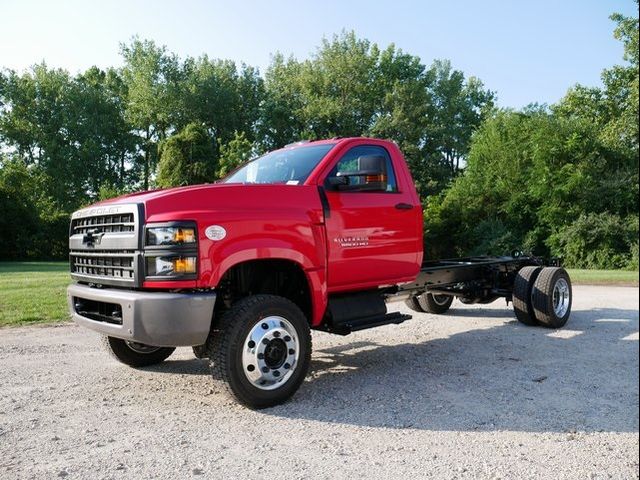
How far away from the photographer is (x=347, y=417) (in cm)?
445

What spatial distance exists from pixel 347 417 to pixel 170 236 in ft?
6.46

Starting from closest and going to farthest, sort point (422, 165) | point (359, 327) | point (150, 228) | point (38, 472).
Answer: point (38, 472) < point (150, 228) < point (359, 327) < point (422, 165)

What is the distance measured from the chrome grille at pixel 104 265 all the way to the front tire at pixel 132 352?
920 millimetres

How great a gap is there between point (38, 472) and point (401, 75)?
52.0 metres

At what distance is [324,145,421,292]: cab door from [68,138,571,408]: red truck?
1 cm

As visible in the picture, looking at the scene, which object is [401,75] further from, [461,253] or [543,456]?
[543,456]

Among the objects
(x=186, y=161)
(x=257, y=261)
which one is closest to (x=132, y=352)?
(x=257, y=261)

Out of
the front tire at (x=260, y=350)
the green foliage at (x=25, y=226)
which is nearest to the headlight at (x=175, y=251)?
the front tire at (x=260, y=350)

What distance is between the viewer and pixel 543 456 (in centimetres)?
354

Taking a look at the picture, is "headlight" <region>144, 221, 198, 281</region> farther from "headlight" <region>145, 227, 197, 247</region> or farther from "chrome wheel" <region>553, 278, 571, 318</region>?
"chrome wheel" <region>553, 278, 571, 318</region>

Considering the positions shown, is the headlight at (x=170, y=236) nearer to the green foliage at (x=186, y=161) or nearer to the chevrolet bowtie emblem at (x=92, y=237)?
the chevrolet bowtie emblem at (x=92, y=237)

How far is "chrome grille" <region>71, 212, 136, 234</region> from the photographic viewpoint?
463 cm

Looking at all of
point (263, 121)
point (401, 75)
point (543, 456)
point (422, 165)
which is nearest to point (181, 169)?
point (263, 121)

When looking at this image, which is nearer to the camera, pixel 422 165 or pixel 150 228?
pixel 150 228
